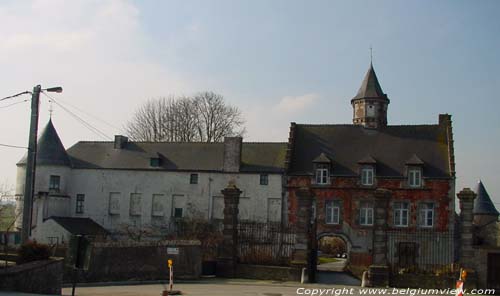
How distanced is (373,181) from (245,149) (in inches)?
392

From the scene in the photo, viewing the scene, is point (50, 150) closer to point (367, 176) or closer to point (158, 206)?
point (158, 206)

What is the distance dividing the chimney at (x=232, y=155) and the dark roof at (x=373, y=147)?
3899 millimetres

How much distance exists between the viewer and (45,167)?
45219 millimetres

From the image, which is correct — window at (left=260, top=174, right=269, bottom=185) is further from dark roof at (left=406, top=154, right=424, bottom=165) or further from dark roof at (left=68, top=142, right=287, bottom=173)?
dark roof at (left=406, top=154, right=424, bottom=165)

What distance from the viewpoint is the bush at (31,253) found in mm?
19156

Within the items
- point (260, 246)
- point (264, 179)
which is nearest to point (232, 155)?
point (264, 179)

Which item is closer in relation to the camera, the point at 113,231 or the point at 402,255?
the point at 402,255

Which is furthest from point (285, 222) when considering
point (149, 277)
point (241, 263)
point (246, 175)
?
point (149, 277)

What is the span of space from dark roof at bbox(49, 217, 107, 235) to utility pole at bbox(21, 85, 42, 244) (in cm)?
2191

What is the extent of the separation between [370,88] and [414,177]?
10.0m

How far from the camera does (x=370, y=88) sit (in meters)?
48.4

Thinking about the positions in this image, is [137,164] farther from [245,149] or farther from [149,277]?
[149,277]

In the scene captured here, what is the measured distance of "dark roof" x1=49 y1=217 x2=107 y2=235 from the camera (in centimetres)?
4222

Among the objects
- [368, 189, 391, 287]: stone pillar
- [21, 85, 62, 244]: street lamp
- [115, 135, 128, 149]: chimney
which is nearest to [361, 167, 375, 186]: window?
[368, 189, 391, 287]: stone pillar
